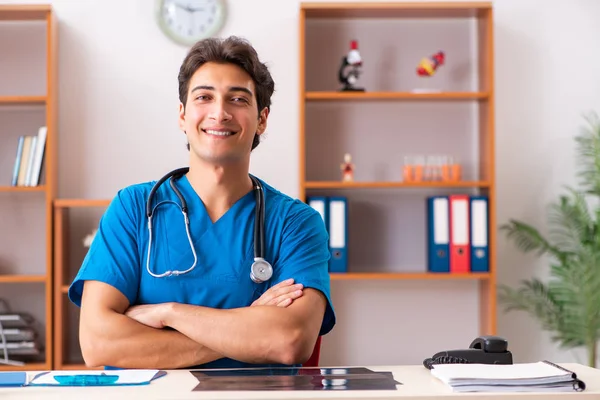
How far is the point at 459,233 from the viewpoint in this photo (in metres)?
3.41

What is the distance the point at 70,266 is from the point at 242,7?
146 centimetres

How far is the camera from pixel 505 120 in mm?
3740

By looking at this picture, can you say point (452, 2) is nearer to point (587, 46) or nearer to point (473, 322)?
point (587, 46)

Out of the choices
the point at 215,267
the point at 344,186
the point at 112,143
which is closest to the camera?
the point at 215,267

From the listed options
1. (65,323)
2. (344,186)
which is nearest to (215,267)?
(344,186)

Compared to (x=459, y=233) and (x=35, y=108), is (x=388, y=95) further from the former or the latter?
(x=35, y=108)

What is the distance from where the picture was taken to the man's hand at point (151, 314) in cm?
178

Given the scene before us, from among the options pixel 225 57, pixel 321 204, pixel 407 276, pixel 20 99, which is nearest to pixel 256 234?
pixel 225 57

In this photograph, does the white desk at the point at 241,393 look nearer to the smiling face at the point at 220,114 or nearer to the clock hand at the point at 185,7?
the smiling face at the point at 220,114

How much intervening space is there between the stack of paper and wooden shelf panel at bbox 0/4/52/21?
271cm

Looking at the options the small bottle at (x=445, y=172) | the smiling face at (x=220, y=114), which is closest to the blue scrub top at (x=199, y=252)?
the smiling face at (x=220, y=114)

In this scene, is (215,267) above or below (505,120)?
below

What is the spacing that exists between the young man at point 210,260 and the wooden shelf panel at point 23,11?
170 cm

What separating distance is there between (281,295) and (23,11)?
89.6 inches
